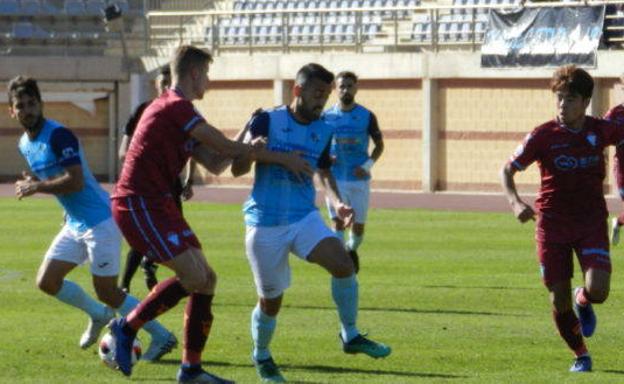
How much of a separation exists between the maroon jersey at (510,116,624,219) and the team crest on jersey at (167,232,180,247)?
2500 millimetres

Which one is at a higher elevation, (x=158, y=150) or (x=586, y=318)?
(x=158, y=150)

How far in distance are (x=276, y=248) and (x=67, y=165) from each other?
164 centimetres

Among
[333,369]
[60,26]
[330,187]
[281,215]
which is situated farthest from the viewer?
[60,26]

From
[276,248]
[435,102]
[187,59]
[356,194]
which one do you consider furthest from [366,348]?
[435,102]

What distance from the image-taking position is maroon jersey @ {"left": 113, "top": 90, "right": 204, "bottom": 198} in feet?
34.8

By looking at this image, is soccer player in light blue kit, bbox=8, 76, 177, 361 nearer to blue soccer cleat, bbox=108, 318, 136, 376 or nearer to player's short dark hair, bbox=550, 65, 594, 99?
blue soccer cleat, bbox=108, 318, 136, 376

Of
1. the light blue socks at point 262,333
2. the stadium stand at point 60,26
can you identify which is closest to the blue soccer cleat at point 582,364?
the light blue socks at point 262,333

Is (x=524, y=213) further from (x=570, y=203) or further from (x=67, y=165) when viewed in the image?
(x=67, y=165)

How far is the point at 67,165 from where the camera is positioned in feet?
39.0

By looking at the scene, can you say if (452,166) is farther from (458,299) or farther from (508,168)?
(508,168)

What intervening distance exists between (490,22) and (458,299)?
76.0 feet

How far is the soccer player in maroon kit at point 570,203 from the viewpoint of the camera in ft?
38.6

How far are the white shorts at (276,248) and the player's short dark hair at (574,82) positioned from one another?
1878 mm

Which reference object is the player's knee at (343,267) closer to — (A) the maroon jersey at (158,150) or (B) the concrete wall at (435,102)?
(A) the maroon jersey at (158,150)
